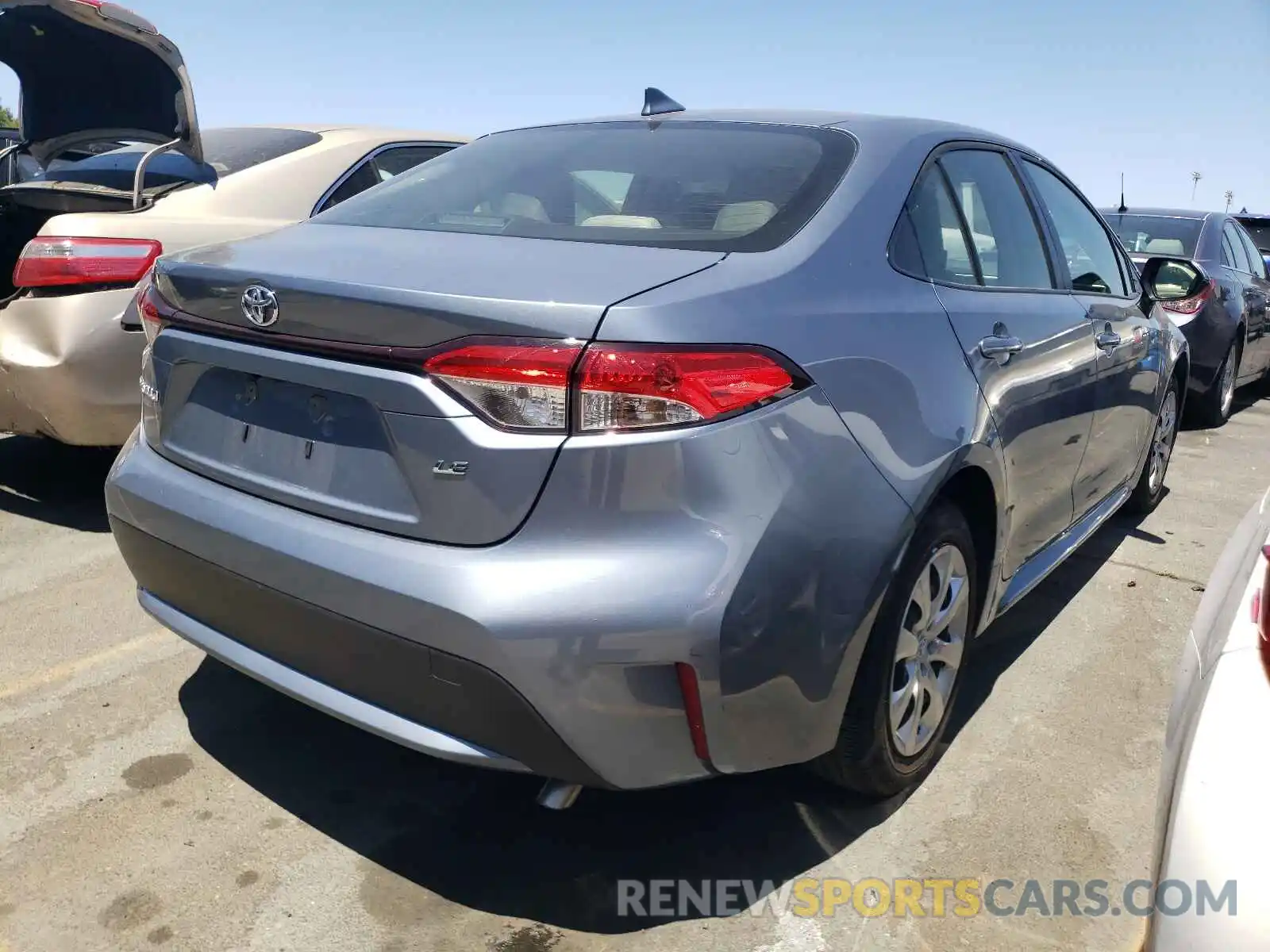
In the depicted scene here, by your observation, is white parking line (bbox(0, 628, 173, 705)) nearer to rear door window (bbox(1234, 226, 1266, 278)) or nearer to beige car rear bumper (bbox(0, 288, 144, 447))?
beige car rear bumper (bbox(0, 288, 144, 447))

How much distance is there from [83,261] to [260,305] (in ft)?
7.08

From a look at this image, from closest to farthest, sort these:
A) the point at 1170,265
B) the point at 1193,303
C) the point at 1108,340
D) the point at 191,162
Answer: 1. the point at 1108,340
2. the point at 191,162
3. the point at 1170,265
4. the point at 1193,303

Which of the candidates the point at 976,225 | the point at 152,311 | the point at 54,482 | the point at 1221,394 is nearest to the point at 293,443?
the point at 152,311

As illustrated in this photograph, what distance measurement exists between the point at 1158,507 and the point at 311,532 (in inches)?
181

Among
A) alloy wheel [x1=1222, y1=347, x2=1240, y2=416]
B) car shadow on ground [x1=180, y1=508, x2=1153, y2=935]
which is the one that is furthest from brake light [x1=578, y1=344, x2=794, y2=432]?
alloy wheel [x1=1222, y1=347, x2=1240, y2=416]

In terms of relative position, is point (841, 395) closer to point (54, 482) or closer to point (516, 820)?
point (516, 820)

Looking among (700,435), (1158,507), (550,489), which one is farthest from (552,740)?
(1158,507)

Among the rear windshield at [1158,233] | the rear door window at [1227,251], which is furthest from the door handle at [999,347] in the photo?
the rear door window at [1227,251]

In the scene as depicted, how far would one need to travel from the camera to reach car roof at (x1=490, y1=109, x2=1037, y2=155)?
2.78m

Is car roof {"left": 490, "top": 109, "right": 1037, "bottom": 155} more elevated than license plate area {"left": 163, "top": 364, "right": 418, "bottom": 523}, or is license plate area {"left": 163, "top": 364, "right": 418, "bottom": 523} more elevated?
car roof {"left": 490, "top": 109, "right": 1037, "bottom": 155}

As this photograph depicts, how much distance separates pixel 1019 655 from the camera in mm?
3504

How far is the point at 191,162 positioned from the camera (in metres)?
4.55

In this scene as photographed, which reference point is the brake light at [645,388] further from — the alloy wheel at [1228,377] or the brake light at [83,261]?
the alloy wheel at [1228,377]

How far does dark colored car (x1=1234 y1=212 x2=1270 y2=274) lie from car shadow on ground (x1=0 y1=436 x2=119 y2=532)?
12.6 m
